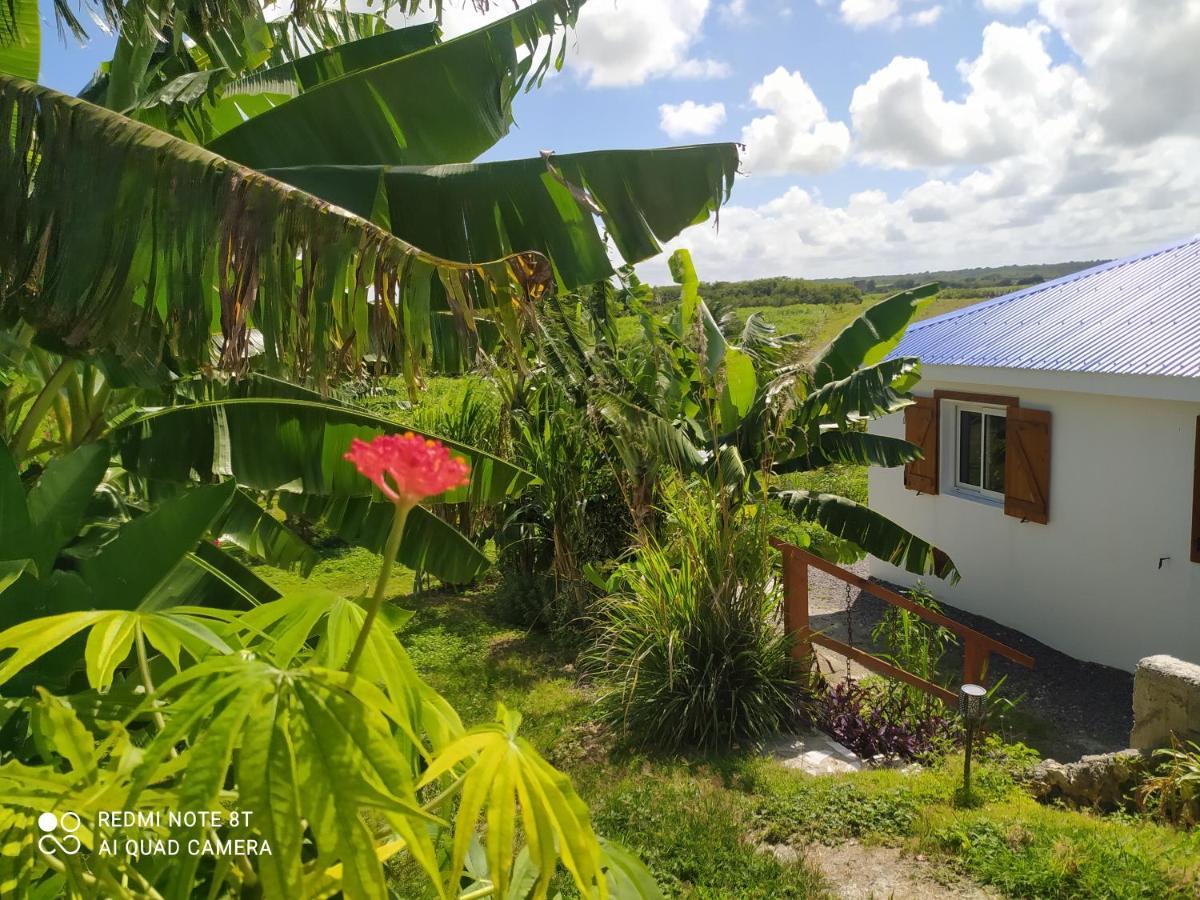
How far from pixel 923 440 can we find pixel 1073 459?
6.49 ft

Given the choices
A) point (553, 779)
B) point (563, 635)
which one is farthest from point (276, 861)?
point (563, 635)

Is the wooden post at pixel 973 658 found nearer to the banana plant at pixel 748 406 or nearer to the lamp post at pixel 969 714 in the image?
the lamp post at pixel 969 714

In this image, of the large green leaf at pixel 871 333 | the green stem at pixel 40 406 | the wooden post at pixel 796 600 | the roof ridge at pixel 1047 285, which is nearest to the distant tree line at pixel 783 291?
the roof ridge at pixel 1047 285

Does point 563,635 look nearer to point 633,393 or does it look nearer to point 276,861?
point 633,393

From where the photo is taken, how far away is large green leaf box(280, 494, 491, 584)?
4.80 meters

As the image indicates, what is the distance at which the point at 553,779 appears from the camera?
105 centimetres

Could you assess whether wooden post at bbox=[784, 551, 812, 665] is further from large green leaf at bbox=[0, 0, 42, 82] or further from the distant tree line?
the distant tree line

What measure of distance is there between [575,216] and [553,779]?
3.00 metres

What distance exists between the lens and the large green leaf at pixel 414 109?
12.6 feet

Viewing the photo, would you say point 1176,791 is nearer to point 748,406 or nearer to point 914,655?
point 914,655

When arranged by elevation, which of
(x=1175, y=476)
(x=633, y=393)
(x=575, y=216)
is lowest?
(x=1175, y=476)

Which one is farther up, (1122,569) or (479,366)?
(479,366)

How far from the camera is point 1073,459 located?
27.9 feet

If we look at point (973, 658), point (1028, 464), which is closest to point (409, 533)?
point (973, 658)
